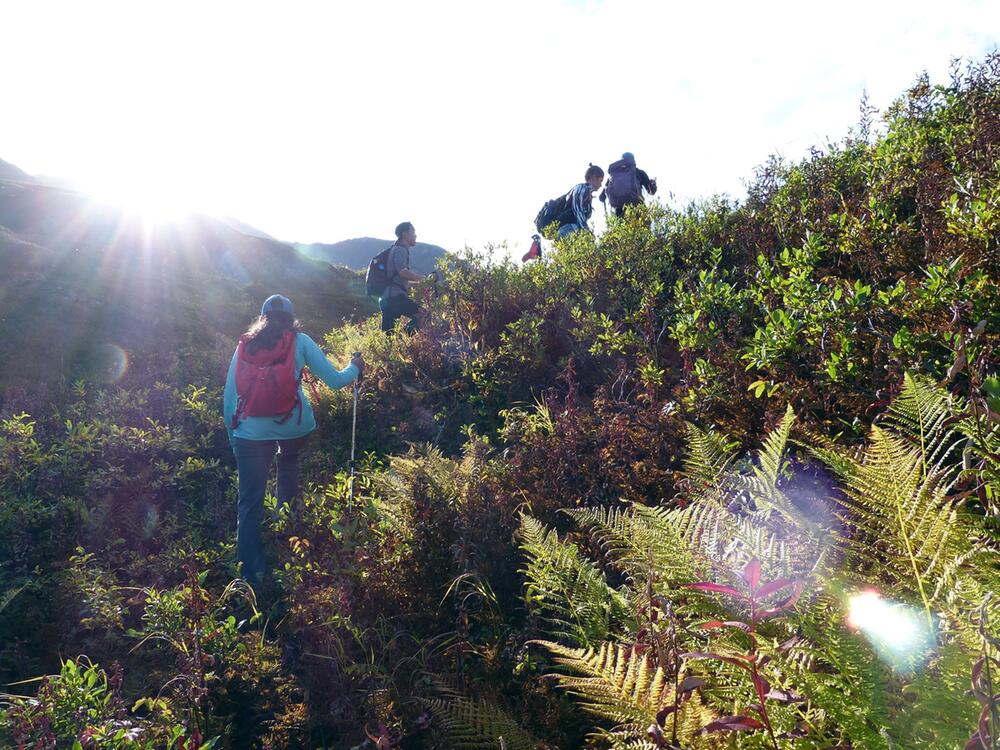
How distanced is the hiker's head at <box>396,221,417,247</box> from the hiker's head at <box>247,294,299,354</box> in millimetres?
3780

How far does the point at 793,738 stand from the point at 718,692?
0.23 m

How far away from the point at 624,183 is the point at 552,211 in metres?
1.21

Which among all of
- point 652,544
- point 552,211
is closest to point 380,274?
point 552,211

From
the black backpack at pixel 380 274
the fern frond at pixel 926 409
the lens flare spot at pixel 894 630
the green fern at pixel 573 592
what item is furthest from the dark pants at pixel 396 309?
the lens flare spot at pixel 894 630

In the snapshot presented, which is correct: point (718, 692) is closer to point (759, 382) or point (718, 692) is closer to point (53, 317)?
point (759, 382)

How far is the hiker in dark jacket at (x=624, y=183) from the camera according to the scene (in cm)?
858

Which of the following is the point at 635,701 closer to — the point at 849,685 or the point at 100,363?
the point at 849,685

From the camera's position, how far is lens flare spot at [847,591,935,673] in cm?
157

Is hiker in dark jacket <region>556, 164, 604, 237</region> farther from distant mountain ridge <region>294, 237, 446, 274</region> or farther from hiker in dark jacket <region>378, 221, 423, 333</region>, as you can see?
distant mountain ridge <region>294, 237, 446, 274</region>

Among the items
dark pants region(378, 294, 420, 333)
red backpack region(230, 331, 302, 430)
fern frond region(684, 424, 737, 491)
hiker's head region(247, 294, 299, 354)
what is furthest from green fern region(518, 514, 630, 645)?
dark pants region(378, 294, 420, 333)

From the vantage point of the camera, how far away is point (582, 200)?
29.7 feet

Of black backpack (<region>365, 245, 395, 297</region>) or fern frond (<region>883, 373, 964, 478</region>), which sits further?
black backpack (<region>365, 245, 395, 297</region>)

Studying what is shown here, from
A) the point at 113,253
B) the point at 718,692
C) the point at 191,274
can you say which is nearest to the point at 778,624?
the point at 718,692

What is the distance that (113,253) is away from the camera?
14117 millimetres
